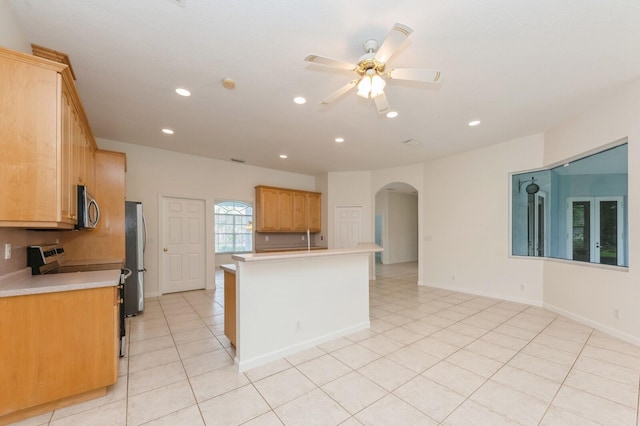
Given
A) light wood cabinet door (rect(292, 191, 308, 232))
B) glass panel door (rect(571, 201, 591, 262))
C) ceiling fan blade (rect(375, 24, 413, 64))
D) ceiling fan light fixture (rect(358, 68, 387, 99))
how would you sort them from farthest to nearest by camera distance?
light wood cabinet door (rect(292, 191, 308, 232))
glass panel door (rect(571, 201, 591, 262))
ceiling fan light fixture (rect(358, 68, 387, 99))
ceiling fan blade (rect(375, 24, 413, 64))

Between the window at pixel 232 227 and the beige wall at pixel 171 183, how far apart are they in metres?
2.62

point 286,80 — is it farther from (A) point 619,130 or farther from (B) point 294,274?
(A) point 619,130

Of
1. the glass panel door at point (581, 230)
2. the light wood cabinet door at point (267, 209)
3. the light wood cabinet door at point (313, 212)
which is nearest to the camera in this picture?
the glass panel door at point (581, 230)

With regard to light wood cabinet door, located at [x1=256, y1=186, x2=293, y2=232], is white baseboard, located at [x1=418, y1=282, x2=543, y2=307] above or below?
below

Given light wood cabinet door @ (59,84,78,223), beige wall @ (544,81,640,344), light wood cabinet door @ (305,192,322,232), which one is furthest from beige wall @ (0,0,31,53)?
beige wall @ (544,81,640,344)

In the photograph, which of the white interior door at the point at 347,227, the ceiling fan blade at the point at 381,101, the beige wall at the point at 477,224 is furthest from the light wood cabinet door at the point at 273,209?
the ceiling fan blade at the point at 381,101

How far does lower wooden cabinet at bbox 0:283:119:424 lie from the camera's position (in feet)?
5.89

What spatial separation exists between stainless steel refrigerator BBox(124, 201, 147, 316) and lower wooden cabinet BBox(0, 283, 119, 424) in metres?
2.21

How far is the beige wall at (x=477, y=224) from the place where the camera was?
15.4ft

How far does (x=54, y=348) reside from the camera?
1925mm

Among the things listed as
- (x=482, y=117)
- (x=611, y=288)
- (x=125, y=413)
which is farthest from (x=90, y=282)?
(x=611, y=288)

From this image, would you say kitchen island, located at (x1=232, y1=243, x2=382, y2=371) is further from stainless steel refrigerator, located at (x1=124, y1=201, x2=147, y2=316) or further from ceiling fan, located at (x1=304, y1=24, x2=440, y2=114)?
stainless steel refrigerator, located at (x1=124, y1=201, x2=147, y2=316)

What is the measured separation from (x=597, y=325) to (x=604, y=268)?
29.8 inches

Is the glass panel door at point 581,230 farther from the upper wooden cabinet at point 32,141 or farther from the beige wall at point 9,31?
the beige wall at point 9,31
